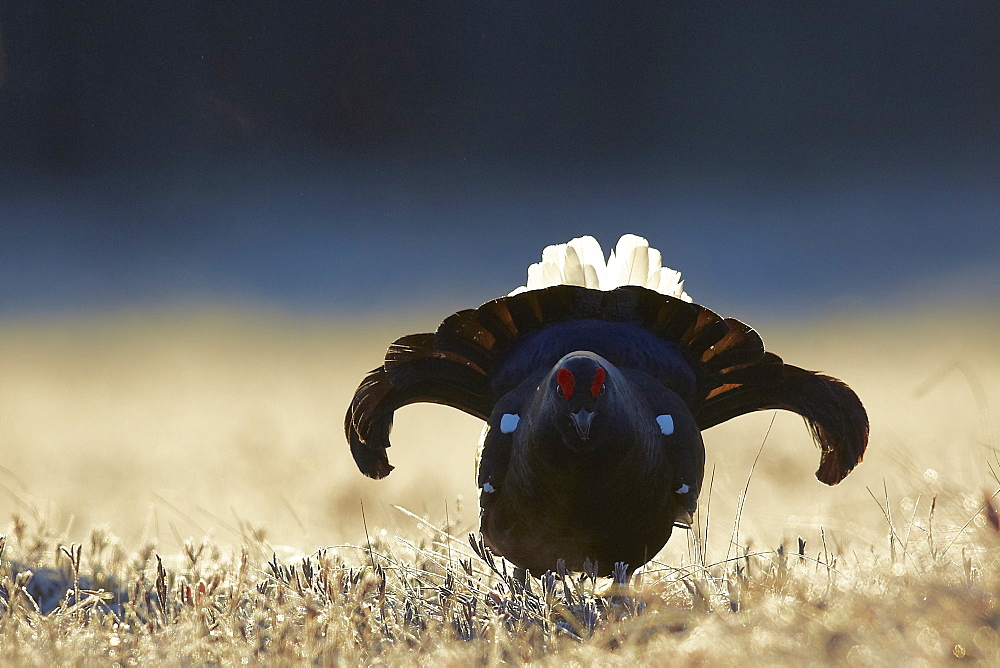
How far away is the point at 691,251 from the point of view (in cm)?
1191

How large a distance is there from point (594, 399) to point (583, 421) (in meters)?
0.06

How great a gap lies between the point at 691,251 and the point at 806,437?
6.62 m

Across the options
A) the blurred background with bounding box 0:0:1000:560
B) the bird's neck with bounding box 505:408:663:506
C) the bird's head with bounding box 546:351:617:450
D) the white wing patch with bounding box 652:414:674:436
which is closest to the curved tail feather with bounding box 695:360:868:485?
the white wing patch with bounding box 652:414:674:436

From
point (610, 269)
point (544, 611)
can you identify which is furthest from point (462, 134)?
point (544, 611)

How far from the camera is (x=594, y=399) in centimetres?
250

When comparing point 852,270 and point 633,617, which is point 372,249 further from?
point 633,617

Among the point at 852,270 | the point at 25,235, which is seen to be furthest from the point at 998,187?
the point at 25,235

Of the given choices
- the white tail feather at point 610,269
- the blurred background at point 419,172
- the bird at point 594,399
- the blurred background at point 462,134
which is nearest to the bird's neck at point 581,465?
the bird at point 594,399

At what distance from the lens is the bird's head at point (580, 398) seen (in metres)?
2.48

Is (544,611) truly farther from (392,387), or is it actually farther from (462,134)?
(462,134)

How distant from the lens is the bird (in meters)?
2.59

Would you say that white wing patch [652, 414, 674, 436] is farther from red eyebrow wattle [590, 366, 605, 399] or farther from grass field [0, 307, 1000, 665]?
red eyebrow wattle [590, 366, 605, 399]

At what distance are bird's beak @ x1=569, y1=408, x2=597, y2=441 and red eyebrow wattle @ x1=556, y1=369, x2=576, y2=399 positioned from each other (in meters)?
0.05

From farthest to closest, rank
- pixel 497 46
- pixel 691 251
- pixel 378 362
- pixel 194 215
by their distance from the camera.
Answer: pixel 497 46 < pixel 194 215 < pixel 691 251 < pixel 378 362
